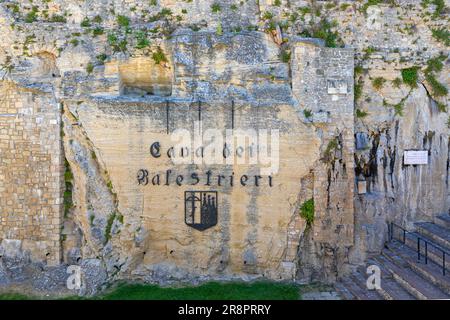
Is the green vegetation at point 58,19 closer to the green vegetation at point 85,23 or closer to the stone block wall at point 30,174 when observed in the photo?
the green vegetation at point 85,23

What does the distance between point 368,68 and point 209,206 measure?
563 cm

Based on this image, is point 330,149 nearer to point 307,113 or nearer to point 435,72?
point 307,113

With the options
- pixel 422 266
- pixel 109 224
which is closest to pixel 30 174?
pixel 109 224

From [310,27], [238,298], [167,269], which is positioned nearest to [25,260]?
[167,269]

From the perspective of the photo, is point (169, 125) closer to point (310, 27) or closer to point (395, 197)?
point (310, 27)

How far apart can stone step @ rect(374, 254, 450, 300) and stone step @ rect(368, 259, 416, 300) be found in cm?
8

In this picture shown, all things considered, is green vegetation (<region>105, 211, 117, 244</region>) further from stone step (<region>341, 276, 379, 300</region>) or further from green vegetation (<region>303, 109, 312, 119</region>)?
stone step (<region>341, 276, 379, 300</region>)

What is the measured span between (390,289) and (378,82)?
5.31 m

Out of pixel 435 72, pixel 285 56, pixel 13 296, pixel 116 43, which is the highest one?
pixel 116 43

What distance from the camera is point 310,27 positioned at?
1048 cm

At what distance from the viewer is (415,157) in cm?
1078

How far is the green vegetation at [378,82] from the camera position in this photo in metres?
10.6

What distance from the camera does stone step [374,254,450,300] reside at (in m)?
7.92

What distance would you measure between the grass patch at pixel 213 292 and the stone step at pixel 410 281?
2293 mm
